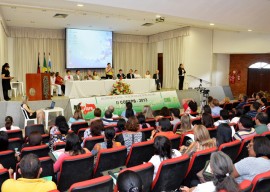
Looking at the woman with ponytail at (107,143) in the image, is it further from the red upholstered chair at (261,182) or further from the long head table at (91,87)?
the long head table at (91,87)

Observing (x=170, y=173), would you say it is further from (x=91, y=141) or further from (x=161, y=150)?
(x=91, y=141)

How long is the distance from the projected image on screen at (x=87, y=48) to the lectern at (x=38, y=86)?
5.67 meters

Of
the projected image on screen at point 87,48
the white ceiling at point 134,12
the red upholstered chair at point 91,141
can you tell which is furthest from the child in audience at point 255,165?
the projected image on screen at point 87,48

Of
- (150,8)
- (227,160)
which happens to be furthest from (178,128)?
(150,8)

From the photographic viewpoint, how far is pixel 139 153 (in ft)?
12.4

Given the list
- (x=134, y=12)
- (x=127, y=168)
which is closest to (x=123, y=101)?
(x=134, y=12)

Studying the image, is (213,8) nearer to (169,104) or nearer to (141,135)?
(169,104)

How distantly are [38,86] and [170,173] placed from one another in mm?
7483

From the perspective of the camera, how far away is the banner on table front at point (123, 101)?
8977 millimetres

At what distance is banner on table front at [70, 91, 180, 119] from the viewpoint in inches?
353

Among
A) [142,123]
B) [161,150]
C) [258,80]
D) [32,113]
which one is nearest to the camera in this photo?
[161,150]

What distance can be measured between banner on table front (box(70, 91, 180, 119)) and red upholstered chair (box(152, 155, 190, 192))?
20.0 ft

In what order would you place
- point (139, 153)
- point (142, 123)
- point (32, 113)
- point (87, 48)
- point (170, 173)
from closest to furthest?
1. point (170, 173)
2. point (139, 153)
3. point (142, 123)
4. point (32, 113)
5. point (87, 48)

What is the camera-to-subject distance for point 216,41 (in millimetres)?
15242
